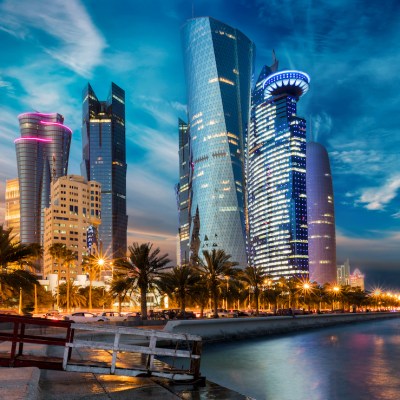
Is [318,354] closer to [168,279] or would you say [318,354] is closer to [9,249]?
[168,279]

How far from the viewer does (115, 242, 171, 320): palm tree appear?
5491 cm

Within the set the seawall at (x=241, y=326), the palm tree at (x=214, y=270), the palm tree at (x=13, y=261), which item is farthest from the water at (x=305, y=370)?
the palm tree at (x=214, y=270)

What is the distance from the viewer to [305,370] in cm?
3338

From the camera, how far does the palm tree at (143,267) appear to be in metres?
54.9

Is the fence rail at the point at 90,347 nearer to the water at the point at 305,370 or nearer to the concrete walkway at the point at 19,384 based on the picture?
the concrete walkway at the point at 19,384

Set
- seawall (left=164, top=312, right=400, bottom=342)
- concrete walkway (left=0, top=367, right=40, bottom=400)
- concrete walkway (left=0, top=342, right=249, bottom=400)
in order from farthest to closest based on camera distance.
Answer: seawall (left=164, top=312, right=400, bottom=342) < concrete walkway (left=0, top=342, right=249, bottom=400) < concrete walkway (left=0, top=367, right=40, bottom=400)

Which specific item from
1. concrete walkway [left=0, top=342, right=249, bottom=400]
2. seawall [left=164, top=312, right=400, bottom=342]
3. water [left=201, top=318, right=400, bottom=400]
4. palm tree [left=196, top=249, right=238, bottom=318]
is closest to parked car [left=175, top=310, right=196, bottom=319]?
palm tree [left=196, top=249, right=238, bottom=318]

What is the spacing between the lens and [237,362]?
118 feet

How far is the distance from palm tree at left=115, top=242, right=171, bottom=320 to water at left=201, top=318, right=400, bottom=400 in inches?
438

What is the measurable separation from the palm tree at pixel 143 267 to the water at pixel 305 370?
11120mm

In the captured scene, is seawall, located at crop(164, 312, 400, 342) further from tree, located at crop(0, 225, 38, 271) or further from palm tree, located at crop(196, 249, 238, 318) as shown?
tree, located at crop(0, 225, 38, 271)

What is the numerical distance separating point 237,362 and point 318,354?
10.6 metres

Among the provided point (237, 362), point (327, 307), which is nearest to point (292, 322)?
point (237, 362)

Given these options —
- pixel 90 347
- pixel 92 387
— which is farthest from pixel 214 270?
pixel 92 387
